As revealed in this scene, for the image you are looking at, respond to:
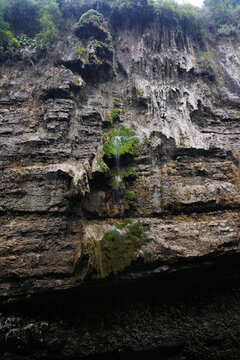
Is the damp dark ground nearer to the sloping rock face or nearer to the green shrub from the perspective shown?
the sloping rock face

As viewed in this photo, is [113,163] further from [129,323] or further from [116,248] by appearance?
[129,323]

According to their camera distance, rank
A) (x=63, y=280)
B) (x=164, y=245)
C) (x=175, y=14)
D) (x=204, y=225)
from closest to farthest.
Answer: (x=63, y=280) < (x=164, y=245) < (x=204, y=225) < (x=175, y=14)

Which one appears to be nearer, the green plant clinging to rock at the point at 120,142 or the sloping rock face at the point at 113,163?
the sloping rock face at the point at 113,163

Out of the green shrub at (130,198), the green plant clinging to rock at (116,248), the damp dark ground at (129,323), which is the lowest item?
the damp dark ground at (129,323)

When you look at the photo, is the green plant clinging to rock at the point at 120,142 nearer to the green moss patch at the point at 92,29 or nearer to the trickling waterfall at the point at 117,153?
the trickling waterfall at the point at 117,153

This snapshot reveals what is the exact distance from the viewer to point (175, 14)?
10.4 meters

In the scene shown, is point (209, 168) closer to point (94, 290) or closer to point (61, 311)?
point (94, 290)

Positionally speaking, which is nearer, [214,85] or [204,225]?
[204,225]

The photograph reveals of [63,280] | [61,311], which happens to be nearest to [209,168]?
[63,280]

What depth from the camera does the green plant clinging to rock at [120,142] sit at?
6703 millimetres

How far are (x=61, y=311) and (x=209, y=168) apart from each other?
6.05 meters

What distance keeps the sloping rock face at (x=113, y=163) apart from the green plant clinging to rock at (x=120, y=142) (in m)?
0.18

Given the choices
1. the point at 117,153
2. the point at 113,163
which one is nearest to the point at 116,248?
the point at 113,163

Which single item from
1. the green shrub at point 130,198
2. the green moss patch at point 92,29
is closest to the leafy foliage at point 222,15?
the green moss patch at point 92,29
